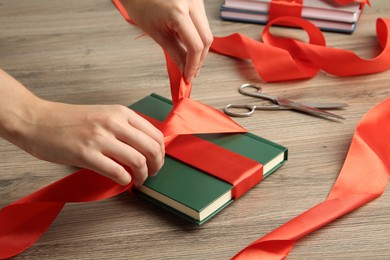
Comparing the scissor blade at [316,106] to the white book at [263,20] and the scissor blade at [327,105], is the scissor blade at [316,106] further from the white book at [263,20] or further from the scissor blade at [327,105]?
the white book at [263,20]

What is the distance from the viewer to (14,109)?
764 mm

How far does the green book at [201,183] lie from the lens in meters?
0.79

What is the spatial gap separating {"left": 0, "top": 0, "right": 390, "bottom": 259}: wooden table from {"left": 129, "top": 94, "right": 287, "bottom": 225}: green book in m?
0.02

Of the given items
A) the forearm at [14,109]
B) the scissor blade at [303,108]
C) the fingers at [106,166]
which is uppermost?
the forearm at [14,109]

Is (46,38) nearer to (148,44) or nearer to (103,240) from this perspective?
(148,44)

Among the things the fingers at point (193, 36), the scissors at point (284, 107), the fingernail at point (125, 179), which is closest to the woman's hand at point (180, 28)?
the fingers at point (193, 36)

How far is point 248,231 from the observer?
2.58 ft

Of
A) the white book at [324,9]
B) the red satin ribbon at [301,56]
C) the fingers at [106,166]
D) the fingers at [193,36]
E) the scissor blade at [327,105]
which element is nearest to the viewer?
the fingers at [106,166]

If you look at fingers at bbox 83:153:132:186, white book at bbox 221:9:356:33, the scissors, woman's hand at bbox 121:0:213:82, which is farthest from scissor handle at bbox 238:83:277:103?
fingers at bbox 83:153:132:186

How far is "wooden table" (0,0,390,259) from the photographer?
30.5 inches

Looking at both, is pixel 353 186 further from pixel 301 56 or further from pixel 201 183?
pixel 301 56

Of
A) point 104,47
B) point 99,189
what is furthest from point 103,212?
point 104,47

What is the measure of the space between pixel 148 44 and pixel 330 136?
46cm

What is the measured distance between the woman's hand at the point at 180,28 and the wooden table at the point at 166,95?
116 millimetres
